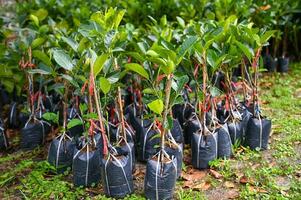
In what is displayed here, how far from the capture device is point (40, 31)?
357cm

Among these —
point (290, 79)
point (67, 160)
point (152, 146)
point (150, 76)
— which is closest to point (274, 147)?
point (152, 146)

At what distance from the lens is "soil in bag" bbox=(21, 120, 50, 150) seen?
3.44 meters

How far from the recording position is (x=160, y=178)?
8.28 ft

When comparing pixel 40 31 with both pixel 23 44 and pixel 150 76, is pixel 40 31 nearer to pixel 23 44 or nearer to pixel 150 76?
pixel 23 44

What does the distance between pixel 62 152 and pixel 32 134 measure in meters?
0.60

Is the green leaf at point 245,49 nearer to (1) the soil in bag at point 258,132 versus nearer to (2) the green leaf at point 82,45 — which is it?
(1) the soil in bag at point 258,132

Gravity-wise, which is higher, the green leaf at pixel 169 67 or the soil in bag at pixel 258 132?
the green leaf at pixel 169 67

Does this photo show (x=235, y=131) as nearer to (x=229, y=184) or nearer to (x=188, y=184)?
(x=229, y=184)

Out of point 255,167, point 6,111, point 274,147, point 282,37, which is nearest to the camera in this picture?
point 255,167

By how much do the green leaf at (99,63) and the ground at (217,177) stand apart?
0.84 m

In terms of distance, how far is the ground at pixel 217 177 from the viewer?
271 cm

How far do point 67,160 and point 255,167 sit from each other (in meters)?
1.39

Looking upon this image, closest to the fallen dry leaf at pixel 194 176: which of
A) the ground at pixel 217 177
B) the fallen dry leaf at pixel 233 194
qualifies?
the ground at pixel 217 177

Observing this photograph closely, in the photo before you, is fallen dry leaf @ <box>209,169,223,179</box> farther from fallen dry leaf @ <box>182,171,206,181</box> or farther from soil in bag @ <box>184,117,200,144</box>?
soil in bag @ <box>184,117,200,144</box>
